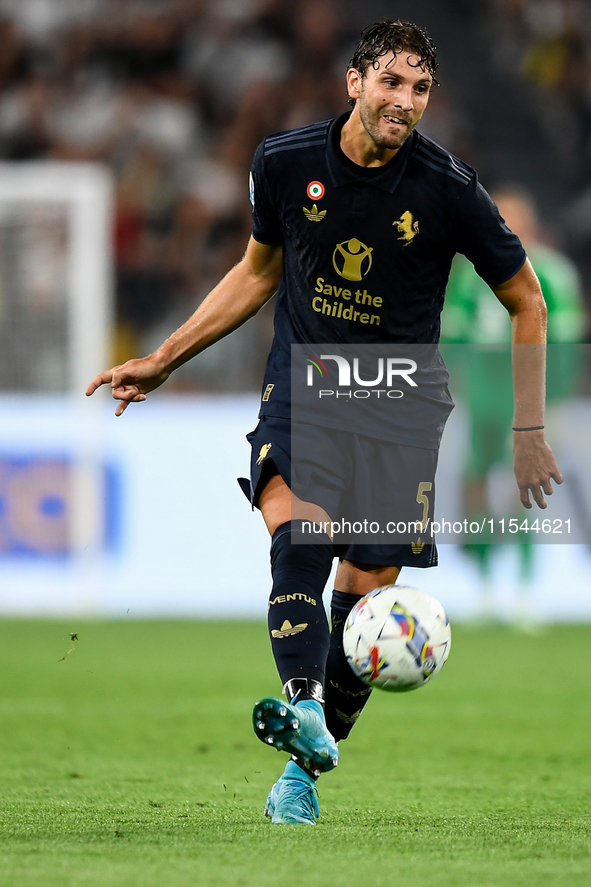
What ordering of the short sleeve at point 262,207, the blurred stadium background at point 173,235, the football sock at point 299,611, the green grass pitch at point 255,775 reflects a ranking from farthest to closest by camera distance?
1. the blurred stadium background at point 173,235
2. the short sleeve at point 262,207
3. the football sock at point 299,611
4. the green grass pitch at point 255,775

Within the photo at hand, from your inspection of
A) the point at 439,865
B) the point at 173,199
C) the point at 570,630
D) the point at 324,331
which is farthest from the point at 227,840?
the point at 173,199

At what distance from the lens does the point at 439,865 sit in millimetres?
2799

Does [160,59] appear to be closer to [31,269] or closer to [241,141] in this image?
[241,141]

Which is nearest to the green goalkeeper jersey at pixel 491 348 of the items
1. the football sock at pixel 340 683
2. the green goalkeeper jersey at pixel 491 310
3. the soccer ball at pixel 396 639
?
the green goalkeeper jersey at pixel 491 310

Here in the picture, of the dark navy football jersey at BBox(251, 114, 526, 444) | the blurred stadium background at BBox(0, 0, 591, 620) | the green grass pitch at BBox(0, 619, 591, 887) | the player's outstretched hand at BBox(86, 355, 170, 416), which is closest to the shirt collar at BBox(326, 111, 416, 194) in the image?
the dark navy football jersey at BBox(251, 114, 526, 444)

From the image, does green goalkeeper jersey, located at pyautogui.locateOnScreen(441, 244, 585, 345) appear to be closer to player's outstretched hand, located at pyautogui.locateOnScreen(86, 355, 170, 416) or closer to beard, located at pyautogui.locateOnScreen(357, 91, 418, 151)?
player's outstretched hand, located at pyautogui.locateOnScreen(86, 355, 170, 416)

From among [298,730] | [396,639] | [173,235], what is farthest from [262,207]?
[173,235]

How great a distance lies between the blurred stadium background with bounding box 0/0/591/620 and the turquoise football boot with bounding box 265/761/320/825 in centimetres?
562

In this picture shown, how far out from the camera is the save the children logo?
363 cm

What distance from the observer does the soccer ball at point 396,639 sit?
3367 millimetres

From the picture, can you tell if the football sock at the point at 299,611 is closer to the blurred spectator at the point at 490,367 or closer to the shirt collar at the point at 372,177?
the shirt collar at the point at 372,177

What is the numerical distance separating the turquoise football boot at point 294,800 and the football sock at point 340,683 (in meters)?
0.41

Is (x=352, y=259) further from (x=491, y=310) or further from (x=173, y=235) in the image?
(x=173, y=235)

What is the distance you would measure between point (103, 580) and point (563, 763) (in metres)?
5.25
